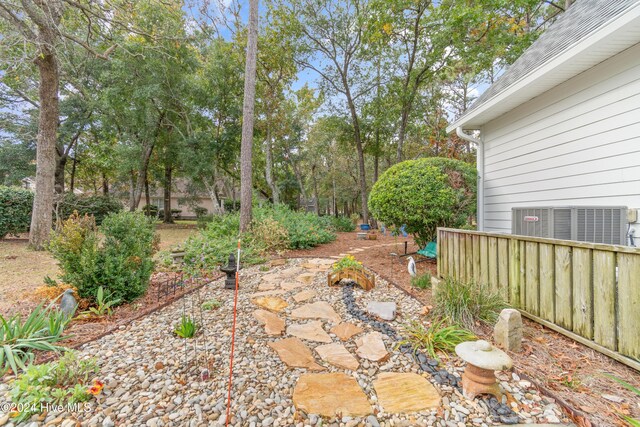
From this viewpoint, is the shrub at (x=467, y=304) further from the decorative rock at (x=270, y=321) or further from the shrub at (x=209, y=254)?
the shrub at (x=209, y=254)

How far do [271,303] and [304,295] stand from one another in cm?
49

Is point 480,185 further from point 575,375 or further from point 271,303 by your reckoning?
point 271,303

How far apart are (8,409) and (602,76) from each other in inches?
228

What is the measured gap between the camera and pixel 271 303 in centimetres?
331

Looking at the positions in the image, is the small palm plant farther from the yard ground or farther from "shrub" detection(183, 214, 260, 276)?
the yard ground

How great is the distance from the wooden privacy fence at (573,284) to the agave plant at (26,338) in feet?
13.2

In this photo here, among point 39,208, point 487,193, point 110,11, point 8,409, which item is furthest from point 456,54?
point 39,208

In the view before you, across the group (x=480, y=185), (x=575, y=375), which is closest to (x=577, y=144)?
(x=480, y=185)

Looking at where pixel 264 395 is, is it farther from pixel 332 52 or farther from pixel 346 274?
pixel 332 52

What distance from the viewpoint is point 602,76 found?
3.04m

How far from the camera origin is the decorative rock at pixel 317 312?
2969 millimetres

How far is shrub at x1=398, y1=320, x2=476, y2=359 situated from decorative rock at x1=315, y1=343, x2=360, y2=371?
1.55 feet

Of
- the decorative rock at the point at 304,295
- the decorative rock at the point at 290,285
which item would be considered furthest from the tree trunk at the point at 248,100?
the decorative rock at the point at 304,295

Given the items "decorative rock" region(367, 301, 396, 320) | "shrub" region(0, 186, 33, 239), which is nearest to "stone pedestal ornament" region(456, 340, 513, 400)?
"decorative rock" region(367, 301, 396, 320)
